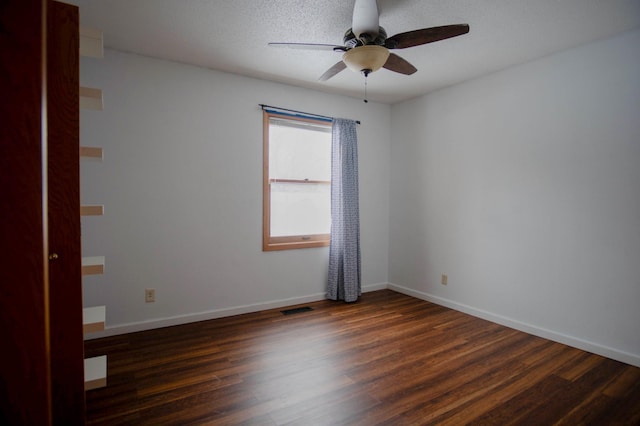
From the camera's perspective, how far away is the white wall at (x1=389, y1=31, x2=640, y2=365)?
247cm

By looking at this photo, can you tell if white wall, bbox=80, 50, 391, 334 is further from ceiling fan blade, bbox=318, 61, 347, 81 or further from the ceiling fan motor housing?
the ceiling fan motor housing

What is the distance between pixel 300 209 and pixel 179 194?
1.36 m

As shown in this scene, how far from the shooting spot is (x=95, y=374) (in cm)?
148

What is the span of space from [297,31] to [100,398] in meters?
2.77

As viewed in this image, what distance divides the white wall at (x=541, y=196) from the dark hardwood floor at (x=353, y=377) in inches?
13.4

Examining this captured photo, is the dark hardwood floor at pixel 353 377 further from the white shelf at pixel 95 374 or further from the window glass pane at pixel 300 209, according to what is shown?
the window glass pane at pixel 300 209

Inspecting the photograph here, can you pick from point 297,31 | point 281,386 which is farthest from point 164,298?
point 297,31

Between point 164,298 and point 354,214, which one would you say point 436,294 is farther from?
point 164,298

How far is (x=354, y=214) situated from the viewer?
402 centimetres

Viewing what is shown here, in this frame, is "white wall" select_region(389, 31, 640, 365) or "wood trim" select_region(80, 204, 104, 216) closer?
"wood trim" select_region(80, 204, 104, 216)

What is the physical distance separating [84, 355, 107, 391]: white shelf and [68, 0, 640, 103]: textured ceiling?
7.16ft

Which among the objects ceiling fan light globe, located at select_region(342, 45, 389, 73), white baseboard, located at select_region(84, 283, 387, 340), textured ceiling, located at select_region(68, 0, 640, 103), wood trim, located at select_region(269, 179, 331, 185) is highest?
textured ceiling, located at select_region(68, 0, 640, 103)

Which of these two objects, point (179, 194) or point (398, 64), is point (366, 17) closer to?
point (398, 64)

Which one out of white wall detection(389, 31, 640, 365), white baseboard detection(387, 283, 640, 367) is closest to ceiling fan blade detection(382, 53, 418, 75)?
white wall detection(389, 31, 640, 365)
